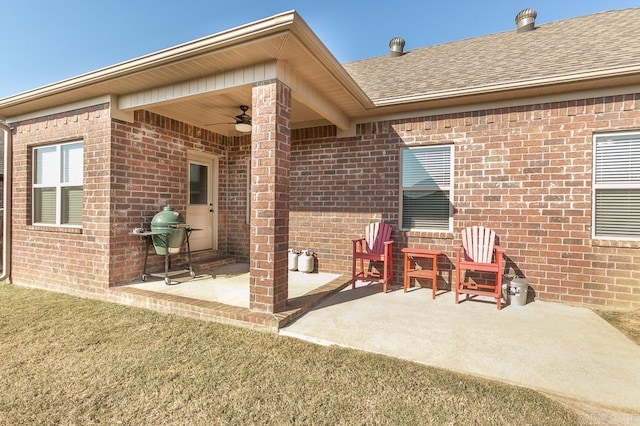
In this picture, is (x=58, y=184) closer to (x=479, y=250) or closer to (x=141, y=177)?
(x=141, y=177)

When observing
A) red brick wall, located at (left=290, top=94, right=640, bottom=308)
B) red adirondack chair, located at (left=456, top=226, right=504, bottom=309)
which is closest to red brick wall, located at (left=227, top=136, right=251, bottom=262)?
red brick wall, located at (left=290, top=94, right=640, bottom=308)

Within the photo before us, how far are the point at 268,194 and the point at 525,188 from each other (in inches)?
147

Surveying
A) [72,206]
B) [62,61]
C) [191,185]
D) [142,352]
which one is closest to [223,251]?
[191,185]

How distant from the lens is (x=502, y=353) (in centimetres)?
267

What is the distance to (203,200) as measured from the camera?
6.28 m

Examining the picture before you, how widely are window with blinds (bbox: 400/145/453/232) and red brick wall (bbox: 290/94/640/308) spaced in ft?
0.46

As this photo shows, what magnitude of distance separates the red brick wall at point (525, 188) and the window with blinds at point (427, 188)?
0.14m

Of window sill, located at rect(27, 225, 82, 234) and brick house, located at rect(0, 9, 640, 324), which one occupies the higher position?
brick house, located at rect(0, 9, 640, 324)

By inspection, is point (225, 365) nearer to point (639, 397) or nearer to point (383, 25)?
point (639, 397)

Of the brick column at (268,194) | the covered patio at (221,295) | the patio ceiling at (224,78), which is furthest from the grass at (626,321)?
the patio ceiling at (224,78)

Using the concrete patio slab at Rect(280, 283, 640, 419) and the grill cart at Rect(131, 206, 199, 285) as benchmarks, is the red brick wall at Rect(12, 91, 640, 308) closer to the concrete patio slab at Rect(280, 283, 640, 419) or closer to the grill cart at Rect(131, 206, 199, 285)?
the grill cart at Rect(131, 206, 199, 285)

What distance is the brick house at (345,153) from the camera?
3.41m

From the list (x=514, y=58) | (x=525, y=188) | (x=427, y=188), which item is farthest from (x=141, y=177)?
(x=514, y=58)

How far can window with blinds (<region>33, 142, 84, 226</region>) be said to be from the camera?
488 centimetres
